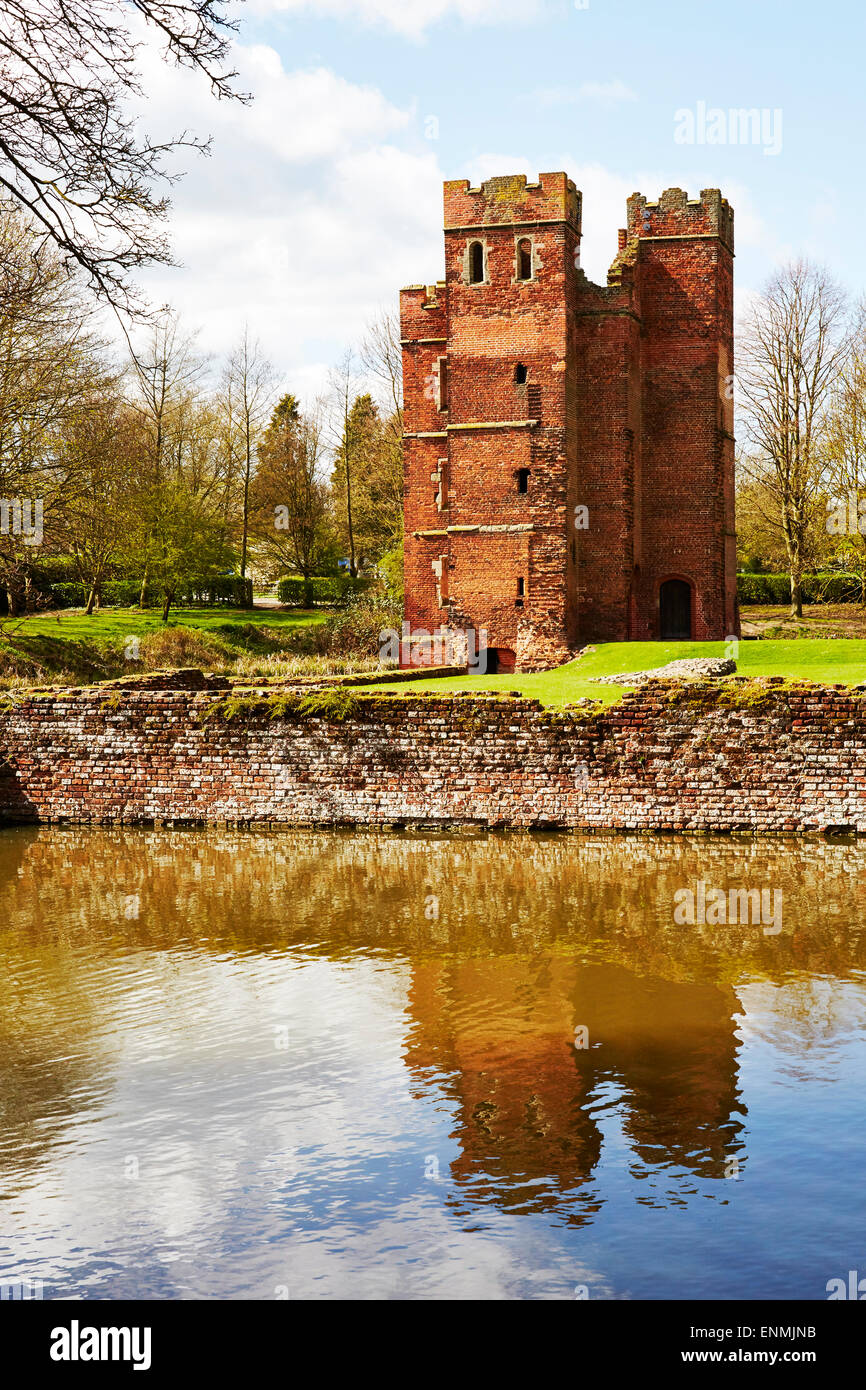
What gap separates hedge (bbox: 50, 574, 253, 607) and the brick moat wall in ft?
85.5

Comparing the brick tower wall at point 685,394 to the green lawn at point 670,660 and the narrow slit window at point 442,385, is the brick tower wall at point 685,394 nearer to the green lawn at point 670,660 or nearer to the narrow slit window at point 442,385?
the green lawn at point 670,660

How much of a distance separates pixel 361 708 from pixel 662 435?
18.3 metres

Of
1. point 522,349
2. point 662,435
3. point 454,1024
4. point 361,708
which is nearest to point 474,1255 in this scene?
point 454,1024

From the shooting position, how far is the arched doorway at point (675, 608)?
32.0 meters

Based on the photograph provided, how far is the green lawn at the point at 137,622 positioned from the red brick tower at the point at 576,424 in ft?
32.5

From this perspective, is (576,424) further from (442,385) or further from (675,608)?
(675,608)

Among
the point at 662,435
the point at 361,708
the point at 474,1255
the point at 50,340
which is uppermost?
the point at 50,340

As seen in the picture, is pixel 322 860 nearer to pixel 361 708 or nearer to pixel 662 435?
pixel 361 708

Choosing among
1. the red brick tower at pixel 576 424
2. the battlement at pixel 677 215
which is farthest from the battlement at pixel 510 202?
the battlement at pixel 677 215

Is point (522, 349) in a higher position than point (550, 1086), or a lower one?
higher

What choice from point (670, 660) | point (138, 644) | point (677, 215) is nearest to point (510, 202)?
point (677, 215)

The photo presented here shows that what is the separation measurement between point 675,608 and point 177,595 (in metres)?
22.8

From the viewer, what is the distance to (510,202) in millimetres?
28766

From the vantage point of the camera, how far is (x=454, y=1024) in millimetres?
7785
